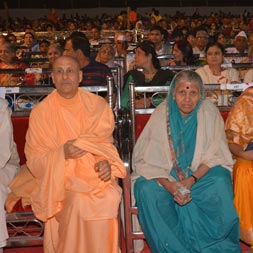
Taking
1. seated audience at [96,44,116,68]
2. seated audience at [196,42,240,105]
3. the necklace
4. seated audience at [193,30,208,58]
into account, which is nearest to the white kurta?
the necklace

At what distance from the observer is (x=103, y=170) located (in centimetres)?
338

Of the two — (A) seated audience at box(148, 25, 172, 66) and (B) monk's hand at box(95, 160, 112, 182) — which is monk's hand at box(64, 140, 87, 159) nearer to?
(B) monk's hand at box(95, 160, 112, 182)

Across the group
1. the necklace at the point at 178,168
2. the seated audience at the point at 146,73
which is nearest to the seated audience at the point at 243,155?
the necklace at the point at 178,168

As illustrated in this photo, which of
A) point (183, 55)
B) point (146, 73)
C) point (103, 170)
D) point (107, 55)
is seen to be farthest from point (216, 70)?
point (103, 170)

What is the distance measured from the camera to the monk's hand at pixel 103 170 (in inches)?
133

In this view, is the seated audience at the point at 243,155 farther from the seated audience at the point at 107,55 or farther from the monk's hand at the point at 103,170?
the seated audience at the point at 107,55

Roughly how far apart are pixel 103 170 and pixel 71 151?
0.79ft

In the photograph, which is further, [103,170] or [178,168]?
[178,168]

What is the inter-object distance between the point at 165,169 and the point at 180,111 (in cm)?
44

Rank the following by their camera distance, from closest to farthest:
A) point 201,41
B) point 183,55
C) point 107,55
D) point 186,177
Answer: point 186,177 → point 183,55 → point 107,55 → point 201,41

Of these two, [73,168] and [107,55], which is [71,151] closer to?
[73,168]

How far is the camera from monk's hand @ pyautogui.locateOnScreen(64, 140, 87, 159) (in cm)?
338

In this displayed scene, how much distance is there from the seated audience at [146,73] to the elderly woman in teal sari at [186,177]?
1.19 metres

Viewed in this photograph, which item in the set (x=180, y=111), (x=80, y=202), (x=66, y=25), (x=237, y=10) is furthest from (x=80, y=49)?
(x=237, y=10)
